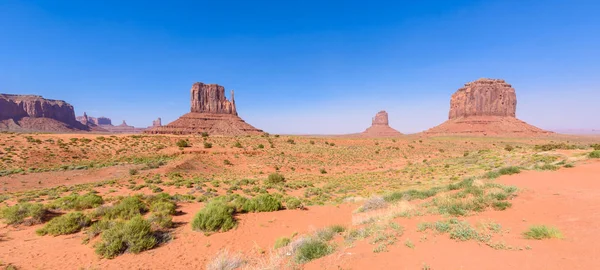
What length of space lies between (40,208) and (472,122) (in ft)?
458

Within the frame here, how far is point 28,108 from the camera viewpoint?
134625 mm

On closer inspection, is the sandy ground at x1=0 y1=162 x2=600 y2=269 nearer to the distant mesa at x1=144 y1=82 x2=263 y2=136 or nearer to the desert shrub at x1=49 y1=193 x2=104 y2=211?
the desert shrub at x1=49 y1=193 x2=104 y2=211

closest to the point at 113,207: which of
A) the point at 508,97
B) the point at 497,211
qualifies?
the point at 497,211

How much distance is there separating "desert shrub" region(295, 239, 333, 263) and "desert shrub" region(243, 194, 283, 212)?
569 centimetres

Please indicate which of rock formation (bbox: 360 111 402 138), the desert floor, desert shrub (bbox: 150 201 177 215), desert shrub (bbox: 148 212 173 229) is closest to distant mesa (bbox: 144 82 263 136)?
the desert floor

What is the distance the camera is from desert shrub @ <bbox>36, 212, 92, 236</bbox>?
29.8 ft

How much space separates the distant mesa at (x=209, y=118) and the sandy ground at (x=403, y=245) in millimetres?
83946

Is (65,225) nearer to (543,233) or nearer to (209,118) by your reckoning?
(543,233)

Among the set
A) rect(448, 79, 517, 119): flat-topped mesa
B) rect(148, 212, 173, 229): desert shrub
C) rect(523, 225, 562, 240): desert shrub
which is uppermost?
rect(448, 79, 517, 119): flat-topped mesa

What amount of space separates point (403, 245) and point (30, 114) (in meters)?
205

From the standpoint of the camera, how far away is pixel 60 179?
21.1 m

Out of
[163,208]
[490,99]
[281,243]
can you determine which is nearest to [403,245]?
[281,243]

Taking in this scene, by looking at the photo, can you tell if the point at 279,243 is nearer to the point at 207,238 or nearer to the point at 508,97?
the point at 207,238

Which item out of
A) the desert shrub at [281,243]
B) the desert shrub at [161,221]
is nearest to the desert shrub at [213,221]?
the desert shrub at [161,221]
